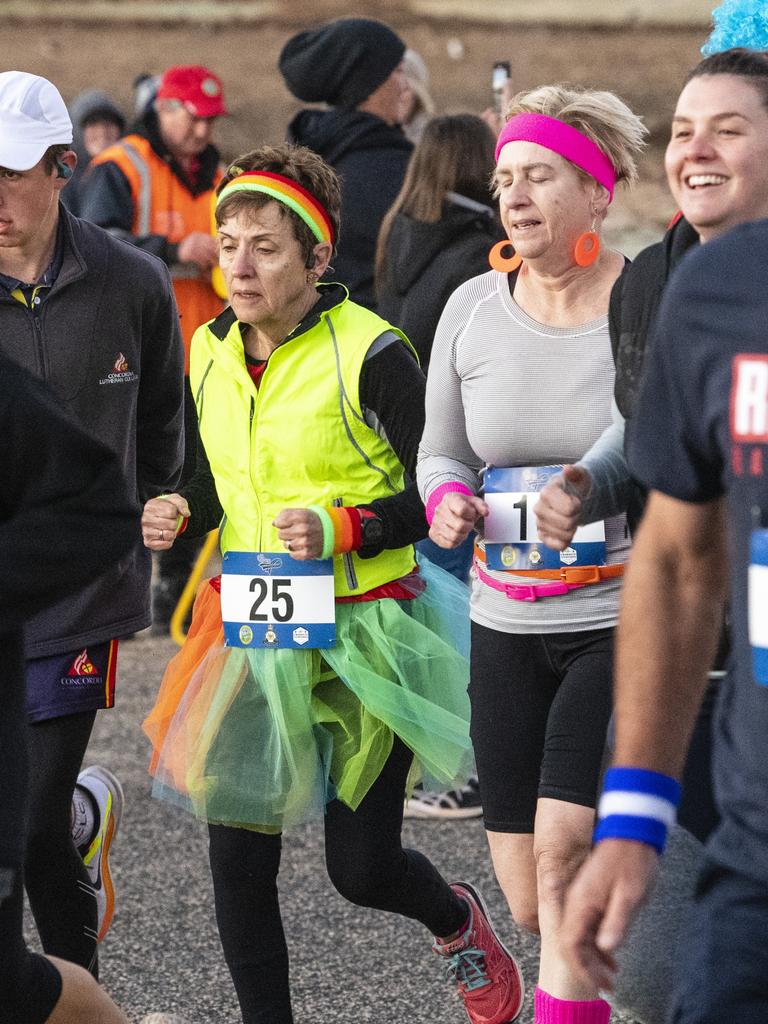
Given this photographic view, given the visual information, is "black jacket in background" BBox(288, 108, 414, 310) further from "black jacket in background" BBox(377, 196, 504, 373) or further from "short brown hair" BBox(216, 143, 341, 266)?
"short brown hair" BBox(216, 143, 341, 266)

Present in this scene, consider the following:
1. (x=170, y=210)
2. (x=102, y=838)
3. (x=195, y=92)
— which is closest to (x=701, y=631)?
(x=102, y=838)

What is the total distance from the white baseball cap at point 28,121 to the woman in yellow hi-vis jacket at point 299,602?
15.8 inches

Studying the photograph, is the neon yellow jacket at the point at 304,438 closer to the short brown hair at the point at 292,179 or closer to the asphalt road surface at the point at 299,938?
the short brown hair at the point at 292,179

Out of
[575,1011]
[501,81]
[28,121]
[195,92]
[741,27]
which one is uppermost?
[195,92]

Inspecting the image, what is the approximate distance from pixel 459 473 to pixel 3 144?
3.87ft

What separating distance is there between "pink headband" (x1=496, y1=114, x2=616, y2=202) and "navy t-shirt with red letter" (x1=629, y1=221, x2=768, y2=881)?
1.51 m

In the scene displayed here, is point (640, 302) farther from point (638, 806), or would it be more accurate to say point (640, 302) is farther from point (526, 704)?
point (638, 806)

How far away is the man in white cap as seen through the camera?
391 centimetres

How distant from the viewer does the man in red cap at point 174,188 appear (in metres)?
7.73

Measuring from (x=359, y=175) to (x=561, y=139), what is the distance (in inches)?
112

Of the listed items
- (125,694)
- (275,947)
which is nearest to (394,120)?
(125,694)

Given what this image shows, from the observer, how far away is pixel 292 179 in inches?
162

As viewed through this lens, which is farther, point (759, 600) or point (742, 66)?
point (742, 66)

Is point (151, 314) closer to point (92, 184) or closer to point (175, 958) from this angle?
point (175, 958)
